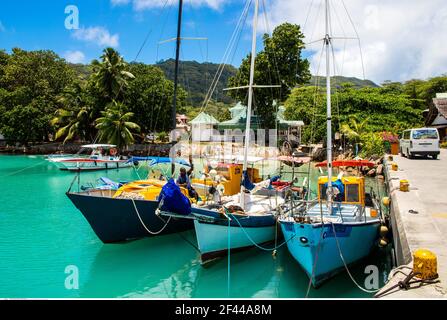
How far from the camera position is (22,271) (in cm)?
1206

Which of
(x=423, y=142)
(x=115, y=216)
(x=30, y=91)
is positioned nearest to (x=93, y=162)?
(x=30, y=91)

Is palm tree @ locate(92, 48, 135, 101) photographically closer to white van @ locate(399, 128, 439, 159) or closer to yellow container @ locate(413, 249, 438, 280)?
white van @ locate(399, 128, 439, 159)

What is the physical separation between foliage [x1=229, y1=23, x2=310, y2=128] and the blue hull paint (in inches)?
1302

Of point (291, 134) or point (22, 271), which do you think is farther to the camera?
point (291, 134)

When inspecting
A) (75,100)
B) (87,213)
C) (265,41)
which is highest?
(265,41)

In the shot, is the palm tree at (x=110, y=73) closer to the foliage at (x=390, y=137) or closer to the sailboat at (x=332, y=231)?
the foliage at (x=390, y=137)

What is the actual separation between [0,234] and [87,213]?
536 cm

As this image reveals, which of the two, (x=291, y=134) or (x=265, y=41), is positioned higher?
(x=265, y=41)

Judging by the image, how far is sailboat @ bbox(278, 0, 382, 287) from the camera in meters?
10.1

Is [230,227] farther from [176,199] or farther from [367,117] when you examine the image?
[367,117]

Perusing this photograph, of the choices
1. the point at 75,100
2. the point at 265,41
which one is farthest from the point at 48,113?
the point at 265,41

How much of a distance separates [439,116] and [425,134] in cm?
1410
